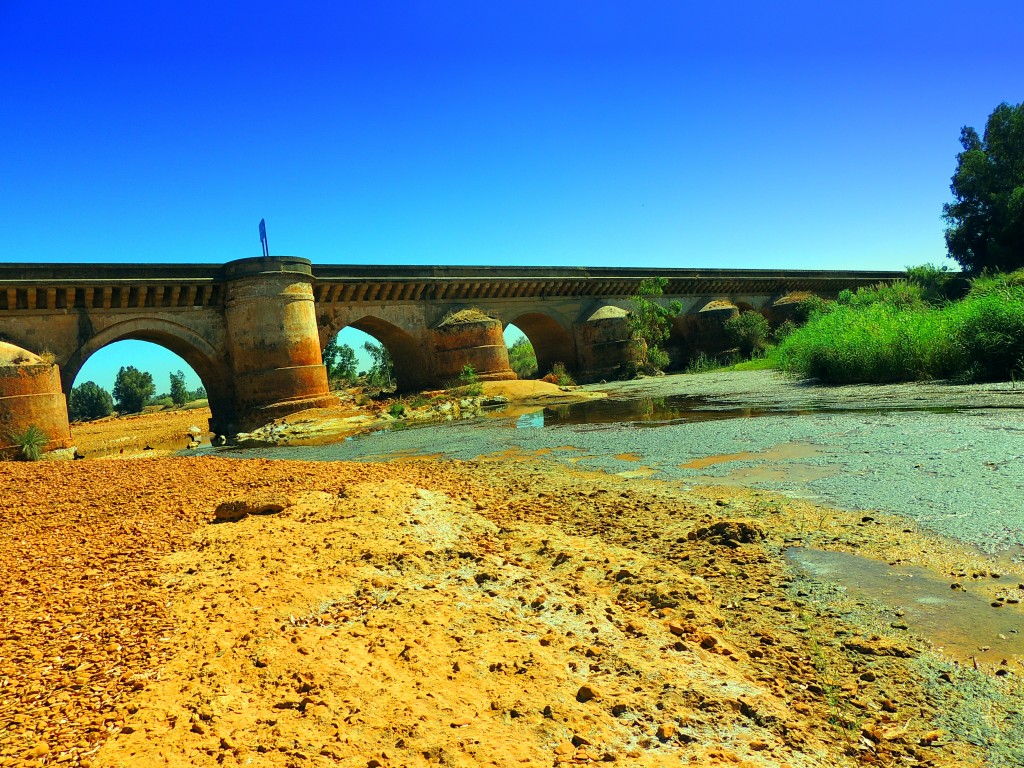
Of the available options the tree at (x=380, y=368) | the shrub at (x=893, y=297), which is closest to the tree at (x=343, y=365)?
the tree at (x=380, y=368)

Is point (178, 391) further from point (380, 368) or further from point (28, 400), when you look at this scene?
point (28, 400)

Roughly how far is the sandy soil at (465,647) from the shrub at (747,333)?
29760 millimetres

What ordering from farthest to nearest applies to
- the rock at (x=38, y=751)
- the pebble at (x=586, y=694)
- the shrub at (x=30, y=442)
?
the shrub at (x=30, y=442), the pebble at (x=586, y=694), the rock at (x=38, y=751)

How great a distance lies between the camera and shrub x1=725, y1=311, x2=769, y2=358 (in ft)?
108

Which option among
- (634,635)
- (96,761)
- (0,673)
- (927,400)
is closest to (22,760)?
(96,761)

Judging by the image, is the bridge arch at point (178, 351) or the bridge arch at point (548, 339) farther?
the bridge arch at point (548, 339)

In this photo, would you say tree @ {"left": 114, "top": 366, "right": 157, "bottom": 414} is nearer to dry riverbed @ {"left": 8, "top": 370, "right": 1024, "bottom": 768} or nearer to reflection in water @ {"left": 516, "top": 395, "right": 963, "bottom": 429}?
reflection in water @ {"left": 516, "top": 395, "right": 963, "bottom": 429}

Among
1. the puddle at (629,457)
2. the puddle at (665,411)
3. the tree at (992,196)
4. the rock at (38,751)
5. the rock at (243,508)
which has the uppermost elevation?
the tree at (992,196)

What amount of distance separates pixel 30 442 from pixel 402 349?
44.3 feet

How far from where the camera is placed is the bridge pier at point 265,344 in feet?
64.0

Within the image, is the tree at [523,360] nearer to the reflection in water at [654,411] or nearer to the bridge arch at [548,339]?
the bridge arch at [548,339]

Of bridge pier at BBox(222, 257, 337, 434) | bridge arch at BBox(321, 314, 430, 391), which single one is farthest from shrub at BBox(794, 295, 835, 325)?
bridge pier at BBox(222, 257, 337, 434)

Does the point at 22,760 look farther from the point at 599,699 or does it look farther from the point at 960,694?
the point at 960,694

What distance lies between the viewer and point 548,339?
3147 cm
